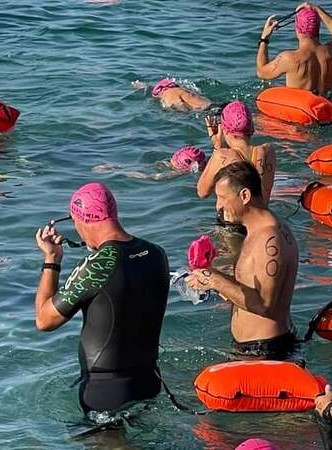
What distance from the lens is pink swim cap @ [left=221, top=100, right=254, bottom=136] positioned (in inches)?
423

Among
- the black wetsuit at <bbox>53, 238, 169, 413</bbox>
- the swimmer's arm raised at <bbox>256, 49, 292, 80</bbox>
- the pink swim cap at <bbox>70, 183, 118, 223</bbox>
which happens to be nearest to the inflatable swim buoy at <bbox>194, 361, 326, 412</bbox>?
the black wetsuit at <bbox>53, 238, 169, 413</bbox>

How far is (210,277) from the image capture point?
8.12m

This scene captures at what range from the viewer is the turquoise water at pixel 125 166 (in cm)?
830

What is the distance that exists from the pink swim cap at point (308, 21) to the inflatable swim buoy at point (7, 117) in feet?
12.0

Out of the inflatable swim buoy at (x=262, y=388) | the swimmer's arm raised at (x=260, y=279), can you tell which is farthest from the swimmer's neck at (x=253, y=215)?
the inflatable swim buoy at (x=262, y=388)

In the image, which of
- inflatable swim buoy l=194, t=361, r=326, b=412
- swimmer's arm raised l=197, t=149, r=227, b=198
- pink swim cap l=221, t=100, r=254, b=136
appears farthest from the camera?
swimmer's arm raised l=197, t=149, r=227, b=198

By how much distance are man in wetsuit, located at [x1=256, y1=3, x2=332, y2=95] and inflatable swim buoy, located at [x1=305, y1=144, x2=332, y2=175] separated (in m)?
2.03

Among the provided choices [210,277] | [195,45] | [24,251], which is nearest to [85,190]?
[210,277]

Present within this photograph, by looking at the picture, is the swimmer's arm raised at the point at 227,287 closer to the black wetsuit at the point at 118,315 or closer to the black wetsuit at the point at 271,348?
the black wetsuit at the point at 271,348

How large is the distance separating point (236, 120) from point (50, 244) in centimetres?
368

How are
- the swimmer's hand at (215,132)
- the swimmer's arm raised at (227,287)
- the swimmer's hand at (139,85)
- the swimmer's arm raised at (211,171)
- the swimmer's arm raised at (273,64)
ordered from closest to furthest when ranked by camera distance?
1. the swimmer's arm raised at (227,287)
2. the swimmer's arm raised at (211,171)
3. the swimmer's hand at (215,132)
4. the swimmer's arm raised at (273,64)
5. the swimmer's hand at (139,85)

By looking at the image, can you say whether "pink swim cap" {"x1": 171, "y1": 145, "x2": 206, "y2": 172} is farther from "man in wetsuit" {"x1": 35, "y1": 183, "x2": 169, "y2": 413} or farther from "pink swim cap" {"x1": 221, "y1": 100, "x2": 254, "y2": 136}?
"man in wetsuit" {"x1": 35, "y1": 183, "x2": 169, "y2": 413}

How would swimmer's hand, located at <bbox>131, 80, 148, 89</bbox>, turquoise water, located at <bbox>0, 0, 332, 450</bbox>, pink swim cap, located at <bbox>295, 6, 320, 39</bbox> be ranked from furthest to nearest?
swimmer's hand, located at <bbox>131, 80, 148, 89</bbox>
pink swim cap, located at <bbox>295, 6, 320, 39</bbox>
turquoise water, located at <bbox>0, 0, 332, 450</bbox>

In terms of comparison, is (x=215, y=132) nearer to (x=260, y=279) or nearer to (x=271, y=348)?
(x=271, y=348)
